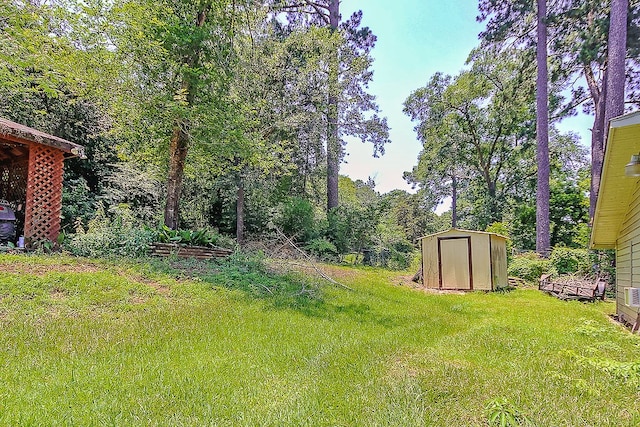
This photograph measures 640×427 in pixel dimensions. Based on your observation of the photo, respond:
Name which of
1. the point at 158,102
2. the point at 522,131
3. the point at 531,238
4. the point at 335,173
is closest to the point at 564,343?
the point at 158,102

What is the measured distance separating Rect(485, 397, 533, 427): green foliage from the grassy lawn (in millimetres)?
41

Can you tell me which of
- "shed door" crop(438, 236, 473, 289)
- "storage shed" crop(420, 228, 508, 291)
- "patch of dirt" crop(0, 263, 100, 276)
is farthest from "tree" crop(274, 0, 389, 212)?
"patch of dirt" crop(0, 263, 100, 276)

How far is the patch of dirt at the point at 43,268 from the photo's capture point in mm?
5316

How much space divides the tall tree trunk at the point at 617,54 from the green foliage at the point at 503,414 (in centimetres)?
1131

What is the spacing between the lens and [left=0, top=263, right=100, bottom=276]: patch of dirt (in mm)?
5316

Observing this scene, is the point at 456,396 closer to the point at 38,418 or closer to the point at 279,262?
the point at 38,418

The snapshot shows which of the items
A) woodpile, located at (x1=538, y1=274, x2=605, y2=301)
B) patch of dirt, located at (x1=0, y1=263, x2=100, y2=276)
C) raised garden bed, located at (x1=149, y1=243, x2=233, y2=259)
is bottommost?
woodpile, located at (x1=538, y1=274, x2=605, y2=301)

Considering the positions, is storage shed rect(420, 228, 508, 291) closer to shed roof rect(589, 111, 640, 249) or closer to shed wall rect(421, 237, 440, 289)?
shed wall rect(421, 237, 440, 289)

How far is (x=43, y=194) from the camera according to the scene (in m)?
7.48

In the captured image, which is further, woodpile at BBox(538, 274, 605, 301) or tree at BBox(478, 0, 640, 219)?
tree at BBox(478, 0, 640, 219)

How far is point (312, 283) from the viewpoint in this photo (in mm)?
7559

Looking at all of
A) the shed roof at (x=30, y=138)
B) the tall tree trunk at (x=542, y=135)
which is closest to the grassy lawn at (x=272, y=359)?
the shed roof at (x=30, y=138)

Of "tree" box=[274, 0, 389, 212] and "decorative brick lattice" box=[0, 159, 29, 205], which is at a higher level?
"tree" box=[274, 0, 389, 212]

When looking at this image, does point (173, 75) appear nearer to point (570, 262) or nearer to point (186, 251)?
point (186, 251)
